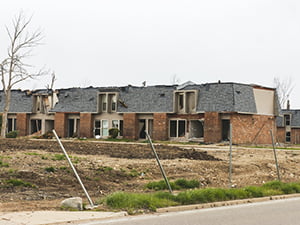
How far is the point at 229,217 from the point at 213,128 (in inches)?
1392

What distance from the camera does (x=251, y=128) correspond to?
48.2 metres

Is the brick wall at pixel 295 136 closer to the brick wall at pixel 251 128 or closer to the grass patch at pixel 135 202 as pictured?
the brick wall at pixel 251 128

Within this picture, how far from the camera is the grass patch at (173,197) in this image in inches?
470

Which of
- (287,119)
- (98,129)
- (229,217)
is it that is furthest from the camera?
(287,119)

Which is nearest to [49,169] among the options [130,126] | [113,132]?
[113,132]

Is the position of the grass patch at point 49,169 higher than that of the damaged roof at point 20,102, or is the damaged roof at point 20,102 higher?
the damaged roof at point 20,102

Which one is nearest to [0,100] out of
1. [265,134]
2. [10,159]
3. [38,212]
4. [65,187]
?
[265,134]

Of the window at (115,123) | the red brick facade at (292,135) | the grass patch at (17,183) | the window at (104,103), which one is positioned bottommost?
the grass patch at (17,183)

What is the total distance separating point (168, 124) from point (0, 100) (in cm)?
2304

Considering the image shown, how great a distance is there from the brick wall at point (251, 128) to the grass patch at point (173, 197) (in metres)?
30.4

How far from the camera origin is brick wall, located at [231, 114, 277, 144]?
46625 mm

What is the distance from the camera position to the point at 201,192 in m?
13.8

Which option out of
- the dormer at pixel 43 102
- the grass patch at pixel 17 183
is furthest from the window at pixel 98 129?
the grass patch at pixel 17 183

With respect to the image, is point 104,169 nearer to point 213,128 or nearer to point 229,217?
point 229,217
